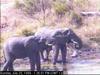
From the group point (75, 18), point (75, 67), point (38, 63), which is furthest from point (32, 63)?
point (75, 18)

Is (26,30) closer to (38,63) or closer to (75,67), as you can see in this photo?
(38,63)

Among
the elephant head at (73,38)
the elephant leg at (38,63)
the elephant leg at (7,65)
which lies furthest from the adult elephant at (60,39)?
the elephant leg at (7,65)

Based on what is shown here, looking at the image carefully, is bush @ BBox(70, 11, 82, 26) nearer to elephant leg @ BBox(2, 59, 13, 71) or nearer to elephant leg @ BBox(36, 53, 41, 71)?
elephant leg @ BBox(36, 53, 41, 71)

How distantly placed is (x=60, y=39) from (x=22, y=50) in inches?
12.0

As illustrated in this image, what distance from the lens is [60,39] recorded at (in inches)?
81.7

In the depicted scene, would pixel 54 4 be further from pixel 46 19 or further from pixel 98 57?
pixel 98 57

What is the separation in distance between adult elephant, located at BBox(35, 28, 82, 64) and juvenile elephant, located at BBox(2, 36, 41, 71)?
0.27 ft

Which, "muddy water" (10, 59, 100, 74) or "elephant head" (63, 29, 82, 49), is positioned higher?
"elephant head" (63, 29, 82, 49)

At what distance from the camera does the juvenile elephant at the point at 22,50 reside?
2.08 meters

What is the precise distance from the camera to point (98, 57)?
2031 mm

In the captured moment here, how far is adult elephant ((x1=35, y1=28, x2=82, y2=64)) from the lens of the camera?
2.06m

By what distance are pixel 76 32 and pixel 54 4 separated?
0.27m

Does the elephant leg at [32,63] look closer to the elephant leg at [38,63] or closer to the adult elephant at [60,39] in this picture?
the elephant leg at [38,63]

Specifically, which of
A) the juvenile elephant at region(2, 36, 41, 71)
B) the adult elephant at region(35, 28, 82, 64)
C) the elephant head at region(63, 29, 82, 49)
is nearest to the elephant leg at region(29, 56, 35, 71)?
the juvenile elephant at region(2, 36, 41, 71)
